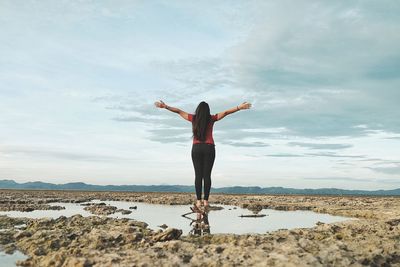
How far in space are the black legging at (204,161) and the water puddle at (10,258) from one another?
566 cm

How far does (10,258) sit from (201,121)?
6746 millimetres

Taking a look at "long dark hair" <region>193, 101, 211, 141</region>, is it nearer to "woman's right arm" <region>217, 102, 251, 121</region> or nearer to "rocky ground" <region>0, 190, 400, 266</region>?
"woman's right arm" <region>217, 102, 251, 121</region>

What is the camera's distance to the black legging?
42.2 feet

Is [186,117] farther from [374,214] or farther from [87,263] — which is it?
[374,214]

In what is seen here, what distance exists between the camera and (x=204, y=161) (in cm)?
1293

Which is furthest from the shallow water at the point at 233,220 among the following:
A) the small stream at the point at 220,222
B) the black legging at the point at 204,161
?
the black legging at the point at 204,161

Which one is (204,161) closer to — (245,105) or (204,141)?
(204,141)

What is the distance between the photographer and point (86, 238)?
36.3 ft

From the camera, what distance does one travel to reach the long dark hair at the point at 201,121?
12805 millimetres

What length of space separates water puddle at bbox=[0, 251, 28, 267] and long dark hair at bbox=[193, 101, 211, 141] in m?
6.17

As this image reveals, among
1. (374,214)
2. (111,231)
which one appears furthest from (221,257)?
(374,214)

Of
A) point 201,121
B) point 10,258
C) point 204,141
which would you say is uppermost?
point 201,121

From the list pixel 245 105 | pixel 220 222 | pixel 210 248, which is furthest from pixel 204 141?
pixel 220 222

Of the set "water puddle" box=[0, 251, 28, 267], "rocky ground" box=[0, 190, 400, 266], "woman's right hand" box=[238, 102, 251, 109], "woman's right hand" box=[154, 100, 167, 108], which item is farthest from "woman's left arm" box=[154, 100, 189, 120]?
"water puddle" box=[0, 251, 28, 267]
